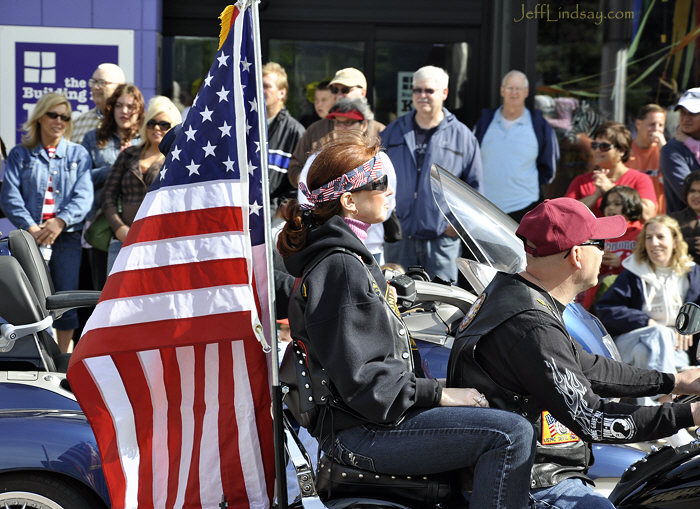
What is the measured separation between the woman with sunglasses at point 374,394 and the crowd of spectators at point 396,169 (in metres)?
3.34

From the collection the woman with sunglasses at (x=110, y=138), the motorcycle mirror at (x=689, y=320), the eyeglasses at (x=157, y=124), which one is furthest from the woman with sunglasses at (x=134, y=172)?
the motorcycle mirror at (x=689, y=320)

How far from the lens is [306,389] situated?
293 centimetres

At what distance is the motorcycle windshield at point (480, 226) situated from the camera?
3959mm

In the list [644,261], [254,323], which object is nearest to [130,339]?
[254,323]

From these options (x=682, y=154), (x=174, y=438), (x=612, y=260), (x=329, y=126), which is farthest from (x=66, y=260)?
(x=682, y=154)

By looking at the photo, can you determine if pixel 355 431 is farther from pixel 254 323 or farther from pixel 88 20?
pixel 88 20

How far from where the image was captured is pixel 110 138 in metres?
7.38

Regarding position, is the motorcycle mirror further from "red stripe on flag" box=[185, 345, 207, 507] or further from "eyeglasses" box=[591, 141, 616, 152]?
"eyeglasses" box=[591, 141, 616, 152]

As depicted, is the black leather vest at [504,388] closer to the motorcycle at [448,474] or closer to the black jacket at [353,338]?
the black jacket at [353,338]

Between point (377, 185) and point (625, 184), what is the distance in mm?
4930

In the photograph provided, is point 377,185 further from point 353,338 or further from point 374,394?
point 374,394

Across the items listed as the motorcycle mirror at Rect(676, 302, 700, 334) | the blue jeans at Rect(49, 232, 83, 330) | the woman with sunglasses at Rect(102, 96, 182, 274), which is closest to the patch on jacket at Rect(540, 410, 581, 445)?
the motorcycle mirror at Rect(676, 302, 700, 334)

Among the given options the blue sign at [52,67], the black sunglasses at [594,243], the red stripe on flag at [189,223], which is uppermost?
the blue sign at [52,67]

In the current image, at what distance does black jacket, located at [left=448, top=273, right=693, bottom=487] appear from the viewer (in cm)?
275
